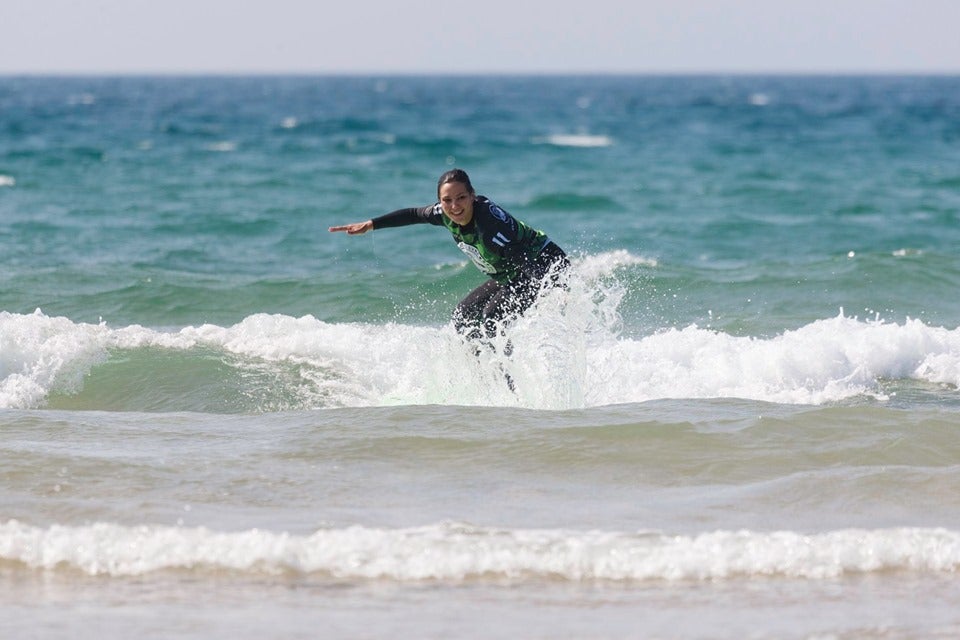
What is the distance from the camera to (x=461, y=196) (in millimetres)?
8414

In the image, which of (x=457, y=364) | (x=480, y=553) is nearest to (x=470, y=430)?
(x=457, y=364)

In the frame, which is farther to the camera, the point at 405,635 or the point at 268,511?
the point at 268,511

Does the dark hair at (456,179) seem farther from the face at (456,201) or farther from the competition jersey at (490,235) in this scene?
the competition jersey at (490,235)

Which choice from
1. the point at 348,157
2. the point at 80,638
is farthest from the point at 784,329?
the point at 348,157

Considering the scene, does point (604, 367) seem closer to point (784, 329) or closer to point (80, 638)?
point (784, 329)

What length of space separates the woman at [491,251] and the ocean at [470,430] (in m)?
0.15

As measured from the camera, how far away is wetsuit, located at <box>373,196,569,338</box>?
28.6ft

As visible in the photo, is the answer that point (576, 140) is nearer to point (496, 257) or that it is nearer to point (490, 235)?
point (496, 257)

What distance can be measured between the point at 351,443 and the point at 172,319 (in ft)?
21.0

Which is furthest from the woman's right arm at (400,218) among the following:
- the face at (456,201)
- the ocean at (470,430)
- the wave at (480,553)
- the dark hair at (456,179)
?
the wave at (480,553)

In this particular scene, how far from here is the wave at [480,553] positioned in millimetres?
5809

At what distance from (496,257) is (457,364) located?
90 cm

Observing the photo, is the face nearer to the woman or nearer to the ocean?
the woman

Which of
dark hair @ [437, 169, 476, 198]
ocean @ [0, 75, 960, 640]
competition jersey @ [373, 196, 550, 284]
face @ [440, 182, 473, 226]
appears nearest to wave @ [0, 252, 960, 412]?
ocean @ [0, 75, 960, 640]
